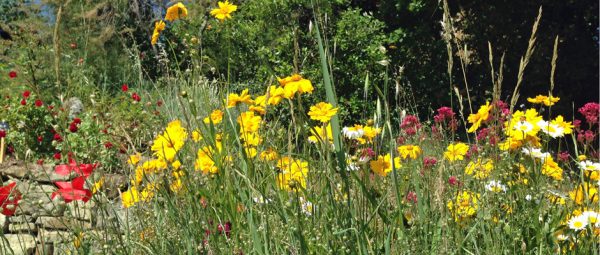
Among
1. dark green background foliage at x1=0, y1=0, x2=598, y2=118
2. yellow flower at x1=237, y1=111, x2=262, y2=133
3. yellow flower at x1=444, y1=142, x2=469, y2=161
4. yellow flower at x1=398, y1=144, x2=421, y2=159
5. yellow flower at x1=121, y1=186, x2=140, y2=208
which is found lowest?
yellow flower at x1=121, y1=186, x2=140, y2=208

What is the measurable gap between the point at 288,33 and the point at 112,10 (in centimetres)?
777

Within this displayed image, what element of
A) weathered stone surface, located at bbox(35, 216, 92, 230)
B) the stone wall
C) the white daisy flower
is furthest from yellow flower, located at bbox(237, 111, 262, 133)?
the white daisy flower

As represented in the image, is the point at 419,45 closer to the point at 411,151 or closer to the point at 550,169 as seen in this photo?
the point at 550,169

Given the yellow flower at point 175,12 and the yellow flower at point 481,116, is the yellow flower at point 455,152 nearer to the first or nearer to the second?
the yellow flower at point 481,116

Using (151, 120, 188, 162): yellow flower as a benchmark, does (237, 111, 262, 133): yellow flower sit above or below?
above

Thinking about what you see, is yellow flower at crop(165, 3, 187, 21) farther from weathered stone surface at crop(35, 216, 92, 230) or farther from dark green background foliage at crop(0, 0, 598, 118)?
dark green background foliage at crop(0, 0, 598, 118)

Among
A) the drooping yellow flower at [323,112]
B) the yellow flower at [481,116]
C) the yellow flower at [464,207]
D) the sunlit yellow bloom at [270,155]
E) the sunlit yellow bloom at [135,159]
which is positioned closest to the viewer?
the drooping yellow flower at [323,112]

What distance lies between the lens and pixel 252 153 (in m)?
2.09

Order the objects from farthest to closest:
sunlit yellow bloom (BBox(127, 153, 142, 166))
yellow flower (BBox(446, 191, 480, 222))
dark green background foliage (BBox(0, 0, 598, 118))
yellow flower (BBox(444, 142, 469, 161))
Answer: dark green background foliage (BBox(0, 0, 598, 118))
yellow flower (BBox(444, 142, 469, 161))
yellow flower (BBox(446, 191, 480, 222))
sunlit yellow bloom (BBox(127, 153, 142, 166))

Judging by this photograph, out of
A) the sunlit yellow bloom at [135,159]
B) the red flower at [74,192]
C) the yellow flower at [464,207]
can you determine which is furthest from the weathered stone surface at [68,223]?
the yellow flower at [464,207]

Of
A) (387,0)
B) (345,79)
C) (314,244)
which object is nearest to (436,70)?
(387,0)

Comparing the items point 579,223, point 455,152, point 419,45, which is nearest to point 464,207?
point 455,152

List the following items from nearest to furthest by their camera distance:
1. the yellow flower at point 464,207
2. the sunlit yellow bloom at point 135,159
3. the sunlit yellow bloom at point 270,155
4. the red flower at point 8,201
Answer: the red flower at point 8,201
the sunlit yellow bloom at point 135,159
the sunlit yellow bloom at point 270,155
the yellow flower at point 464,207

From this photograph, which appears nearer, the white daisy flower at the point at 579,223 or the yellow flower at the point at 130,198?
the white daisy flower at the point at 579,223
